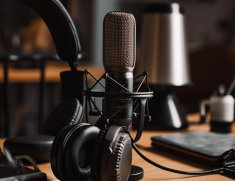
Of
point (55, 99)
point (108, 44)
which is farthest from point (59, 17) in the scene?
point (55, 99)

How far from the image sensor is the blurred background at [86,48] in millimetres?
2643

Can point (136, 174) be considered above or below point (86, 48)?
below

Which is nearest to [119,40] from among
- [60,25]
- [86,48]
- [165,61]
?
[60,25]

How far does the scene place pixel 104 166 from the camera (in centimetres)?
45

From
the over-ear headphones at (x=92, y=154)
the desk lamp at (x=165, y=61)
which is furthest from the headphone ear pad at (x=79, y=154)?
the desk lamp at (x=165, y=61)

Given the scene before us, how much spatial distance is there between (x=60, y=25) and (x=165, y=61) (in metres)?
0.44

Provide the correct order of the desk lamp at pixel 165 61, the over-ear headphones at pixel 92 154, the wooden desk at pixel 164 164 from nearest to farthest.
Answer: the over-ear headphones at pixel 92 154 → the wooden desk at pixel 164 164 → the desk lamp at pixel 165 61

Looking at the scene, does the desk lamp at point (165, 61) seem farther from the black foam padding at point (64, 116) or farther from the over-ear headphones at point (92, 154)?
the over-ear headphones at point (92, 154)

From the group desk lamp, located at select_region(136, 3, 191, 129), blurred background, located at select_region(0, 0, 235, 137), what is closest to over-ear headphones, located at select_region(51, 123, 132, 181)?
desk lamp, located at select_region(136, 3, 191, 129)

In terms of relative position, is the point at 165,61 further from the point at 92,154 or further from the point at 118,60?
the point at 92,154

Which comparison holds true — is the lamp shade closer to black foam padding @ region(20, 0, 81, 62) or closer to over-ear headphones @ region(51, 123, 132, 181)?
black foam padding @ region(20, 0, 81, 62)

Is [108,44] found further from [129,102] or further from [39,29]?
[39,29]

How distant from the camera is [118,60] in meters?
0.54

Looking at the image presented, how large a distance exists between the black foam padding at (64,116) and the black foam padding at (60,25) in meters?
0.09
